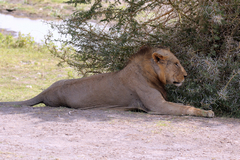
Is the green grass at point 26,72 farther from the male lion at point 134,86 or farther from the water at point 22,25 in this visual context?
the water at point 22,25

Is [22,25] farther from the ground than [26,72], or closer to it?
farther from the ground

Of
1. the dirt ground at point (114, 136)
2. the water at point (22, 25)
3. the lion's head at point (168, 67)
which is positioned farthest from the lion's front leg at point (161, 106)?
the water at point (22, 25)

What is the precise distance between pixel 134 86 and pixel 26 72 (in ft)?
23.5

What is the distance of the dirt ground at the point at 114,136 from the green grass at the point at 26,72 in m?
4.17

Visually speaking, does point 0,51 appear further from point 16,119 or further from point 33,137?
point 33,137

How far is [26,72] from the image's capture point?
39.6 feet

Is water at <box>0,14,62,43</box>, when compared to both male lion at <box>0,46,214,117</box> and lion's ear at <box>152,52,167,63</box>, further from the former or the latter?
lion's ear at <box>152,52,167,63</box>

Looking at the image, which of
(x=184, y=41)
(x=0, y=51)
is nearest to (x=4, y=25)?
(x=0, y=51)

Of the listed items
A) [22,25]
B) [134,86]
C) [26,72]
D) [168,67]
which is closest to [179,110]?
[168,67]

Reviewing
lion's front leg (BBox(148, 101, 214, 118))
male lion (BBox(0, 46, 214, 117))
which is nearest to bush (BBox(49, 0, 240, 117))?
lion's front leg (BBox(148, 101, 214, 118))

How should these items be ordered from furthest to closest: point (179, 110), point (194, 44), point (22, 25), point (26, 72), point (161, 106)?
1. point (22, 25)
2. point (26, 72)
3. point (194, 44)
4. point (161, 106)
5. point (179, 110)

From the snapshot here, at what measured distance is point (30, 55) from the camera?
564 inches

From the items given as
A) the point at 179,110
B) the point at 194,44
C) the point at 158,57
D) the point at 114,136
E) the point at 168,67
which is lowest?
the point at 114,136

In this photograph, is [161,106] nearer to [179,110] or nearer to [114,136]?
[179,110]
